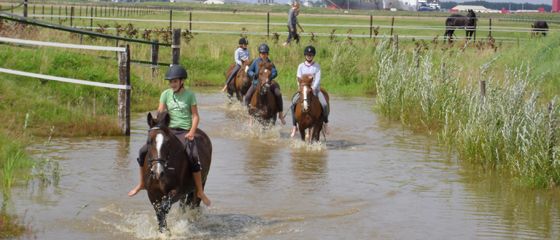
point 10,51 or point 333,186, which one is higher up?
point 10,51

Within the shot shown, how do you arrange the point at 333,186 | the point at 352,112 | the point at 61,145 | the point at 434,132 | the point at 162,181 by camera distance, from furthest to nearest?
1. the point at 352,112
2. the point at 434,132
3. the point at 61,145
4. the point at 333,186
5. the point at 162,181

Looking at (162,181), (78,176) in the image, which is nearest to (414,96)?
(78,176)

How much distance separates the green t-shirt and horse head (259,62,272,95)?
882 cm

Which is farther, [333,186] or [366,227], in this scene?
[333,186]

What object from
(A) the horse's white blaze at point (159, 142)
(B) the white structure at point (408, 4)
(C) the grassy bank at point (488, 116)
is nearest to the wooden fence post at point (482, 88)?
(C) the grassy bank at point (488, 116)

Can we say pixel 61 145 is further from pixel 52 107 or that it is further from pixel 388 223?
pixel 388 223

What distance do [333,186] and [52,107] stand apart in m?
7.14

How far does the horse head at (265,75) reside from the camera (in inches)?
824

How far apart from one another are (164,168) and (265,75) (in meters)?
9.96

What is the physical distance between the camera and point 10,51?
23.3m

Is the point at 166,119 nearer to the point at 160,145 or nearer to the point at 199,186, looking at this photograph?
the point at 160,145

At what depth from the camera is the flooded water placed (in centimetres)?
1239

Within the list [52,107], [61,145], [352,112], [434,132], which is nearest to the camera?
[61,145]

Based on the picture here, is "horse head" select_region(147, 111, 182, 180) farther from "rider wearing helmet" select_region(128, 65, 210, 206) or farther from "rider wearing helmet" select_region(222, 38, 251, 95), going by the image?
"rider wearing helmet" select_region(222, 38, 251, 95)
